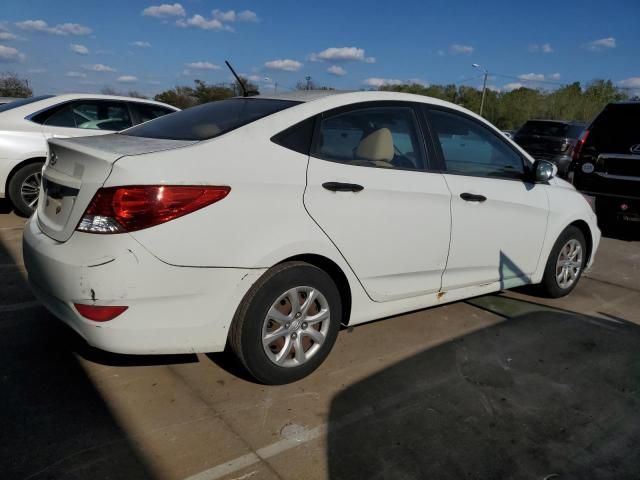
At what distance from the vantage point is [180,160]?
2.41m

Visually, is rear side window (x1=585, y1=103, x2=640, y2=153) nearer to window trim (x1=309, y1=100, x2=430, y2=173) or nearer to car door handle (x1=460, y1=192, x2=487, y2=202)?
car door handle (x1=460, y1=192, x2=487, y2=202)

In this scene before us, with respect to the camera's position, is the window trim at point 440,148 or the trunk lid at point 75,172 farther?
the window trim at point 440,148

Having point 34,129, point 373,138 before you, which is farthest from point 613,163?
point 34,129

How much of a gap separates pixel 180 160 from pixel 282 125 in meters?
0.63

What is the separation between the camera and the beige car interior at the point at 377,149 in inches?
121

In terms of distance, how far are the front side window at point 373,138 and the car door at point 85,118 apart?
463cm

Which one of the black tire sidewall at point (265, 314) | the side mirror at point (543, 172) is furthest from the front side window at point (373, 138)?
the side mirror at point (543, 172)

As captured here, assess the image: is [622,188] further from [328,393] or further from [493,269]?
[328,393]

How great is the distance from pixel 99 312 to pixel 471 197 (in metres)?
2.43

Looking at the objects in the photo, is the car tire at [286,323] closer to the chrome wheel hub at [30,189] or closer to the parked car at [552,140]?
the chrome wheel hub at [30,189]

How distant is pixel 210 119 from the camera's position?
316 cm

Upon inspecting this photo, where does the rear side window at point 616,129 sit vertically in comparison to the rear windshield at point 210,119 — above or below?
above

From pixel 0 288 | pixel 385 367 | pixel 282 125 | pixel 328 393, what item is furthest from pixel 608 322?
pixel 0 288

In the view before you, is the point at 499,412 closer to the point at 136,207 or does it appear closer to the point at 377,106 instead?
the point at 377,106
